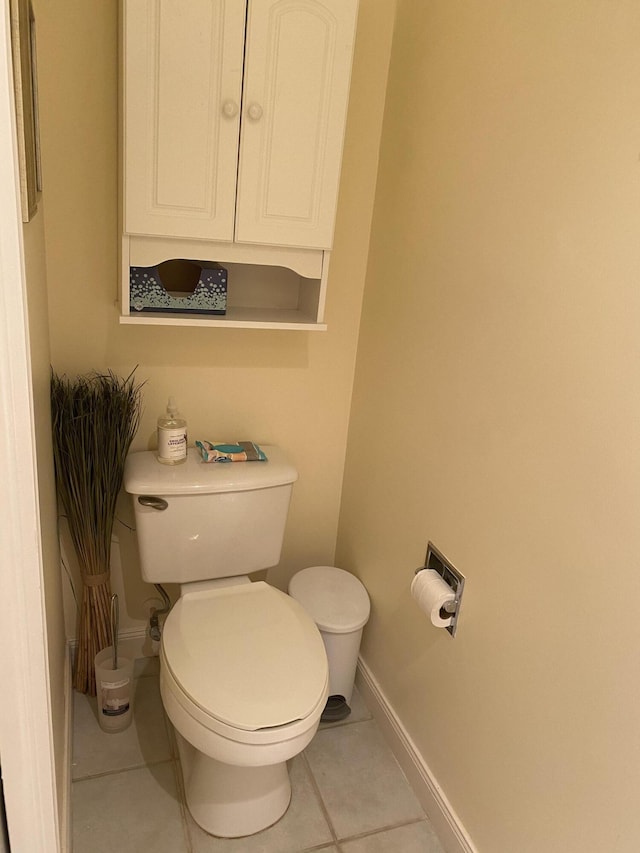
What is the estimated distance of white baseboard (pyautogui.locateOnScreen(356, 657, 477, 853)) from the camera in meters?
1.53

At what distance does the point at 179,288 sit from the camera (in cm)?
171

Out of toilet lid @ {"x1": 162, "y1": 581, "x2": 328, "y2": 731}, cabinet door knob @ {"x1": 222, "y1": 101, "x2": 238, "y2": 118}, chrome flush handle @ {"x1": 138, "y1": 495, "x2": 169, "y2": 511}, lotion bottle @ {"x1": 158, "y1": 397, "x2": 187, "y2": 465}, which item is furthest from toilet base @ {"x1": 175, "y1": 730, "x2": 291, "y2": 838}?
cabinet door knob @ {"x1": 222, "y1": 101, "x2": 238, "y2": 118}

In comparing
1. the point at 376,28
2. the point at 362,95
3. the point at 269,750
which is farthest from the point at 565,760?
the point at 376,28

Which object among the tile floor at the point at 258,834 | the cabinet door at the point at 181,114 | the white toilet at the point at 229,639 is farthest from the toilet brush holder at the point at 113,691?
the cabinet door at the point at 181,114

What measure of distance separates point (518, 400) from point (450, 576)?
0.50 meters

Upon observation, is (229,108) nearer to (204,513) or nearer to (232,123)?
(232,123)

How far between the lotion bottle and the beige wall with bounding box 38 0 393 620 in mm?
103

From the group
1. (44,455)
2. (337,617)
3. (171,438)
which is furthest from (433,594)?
(44,455)

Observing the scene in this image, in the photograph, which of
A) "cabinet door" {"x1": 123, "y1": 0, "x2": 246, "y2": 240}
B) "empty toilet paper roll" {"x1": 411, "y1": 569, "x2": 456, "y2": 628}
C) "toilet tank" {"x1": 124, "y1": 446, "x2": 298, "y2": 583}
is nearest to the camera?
"cabinet door" {"x1": 123, "y1": 0, "x2": 246, "y2": 240}

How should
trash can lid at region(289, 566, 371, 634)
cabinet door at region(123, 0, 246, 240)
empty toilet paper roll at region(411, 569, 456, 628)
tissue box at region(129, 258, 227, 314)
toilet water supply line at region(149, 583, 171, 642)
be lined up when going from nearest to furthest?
cabinet door at region(123, 0, 246, 240)
empty toilet paper roll at region(411, 569, 456, 628)
tissue box at region(129, 258, 227, 314)
trash can lid at region(289, 566, 371, 634)
toilet water supply line at region(149, 583, 171, 642)

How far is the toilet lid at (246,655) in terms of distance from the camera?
4.50 feet

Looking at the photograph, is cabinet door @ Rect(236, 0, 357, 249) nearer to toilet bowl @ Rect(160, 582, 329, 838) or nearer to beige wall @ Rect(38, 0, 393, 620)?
beige wall @ Rect(38, 0, 393, 620)

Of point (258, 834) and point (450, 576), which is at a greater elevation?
point (450, 576)

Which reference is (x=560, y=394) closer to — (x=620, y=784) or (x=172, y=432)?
(x=620, y=784)
